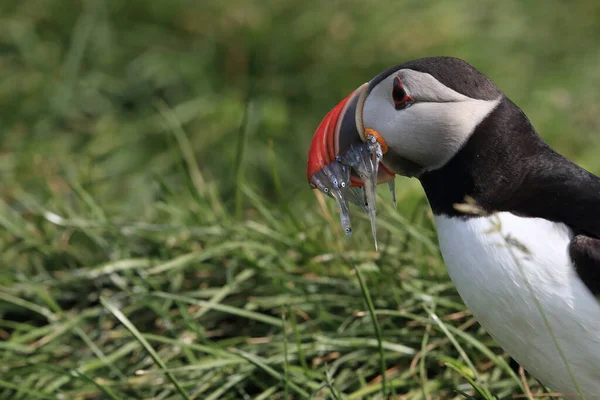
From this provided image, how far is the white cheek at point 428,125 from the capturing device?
7.81ft

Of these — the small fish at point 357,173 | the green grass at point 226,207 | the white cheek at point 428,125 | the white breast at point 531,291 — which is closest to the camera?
the white breast at point 531,291

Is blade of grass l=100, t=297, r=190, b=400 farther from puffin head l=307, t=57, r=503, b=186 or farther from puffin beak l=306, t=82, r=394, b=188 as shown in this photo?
puffin head l=307, t=57, r=503, b=186

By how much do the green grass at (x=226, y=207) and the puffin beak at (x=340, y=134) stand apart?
1.40ft

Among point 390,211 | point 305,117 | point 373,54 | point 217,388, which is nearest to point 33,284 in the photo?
point 217,388

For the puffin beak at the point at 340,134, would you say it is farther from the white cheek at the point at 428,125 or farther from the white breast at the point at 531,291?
the white breast at the point at 531,291

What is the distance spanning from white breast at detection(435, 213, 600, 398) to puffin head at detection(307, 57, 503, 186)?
21 cm

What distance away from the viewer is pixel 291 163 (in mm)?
5645

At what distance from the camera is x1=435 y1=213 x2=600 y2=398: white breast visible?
7.43 ft

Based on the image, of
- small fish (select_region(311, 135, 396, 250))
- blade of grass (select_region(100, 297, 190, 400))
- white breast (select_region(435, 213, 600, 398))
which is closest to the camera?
white breast (select_region(435, 213, 600, 398))

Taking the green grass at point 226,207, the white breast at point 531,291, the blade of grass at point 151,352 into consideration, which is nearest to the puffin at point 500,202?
the white breast at point 531,291

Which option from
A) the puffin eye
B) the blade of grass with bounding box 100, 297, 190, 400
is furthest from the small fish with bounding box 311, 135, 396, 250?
the blade of grass with bounding box 100, 297, 190, 400

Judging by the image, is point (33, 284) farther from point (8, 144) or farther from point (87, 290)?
point (8, 144)

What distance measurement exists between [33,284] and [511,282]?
2124 millimetres

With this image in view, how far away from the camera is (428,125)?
2.40 meters
